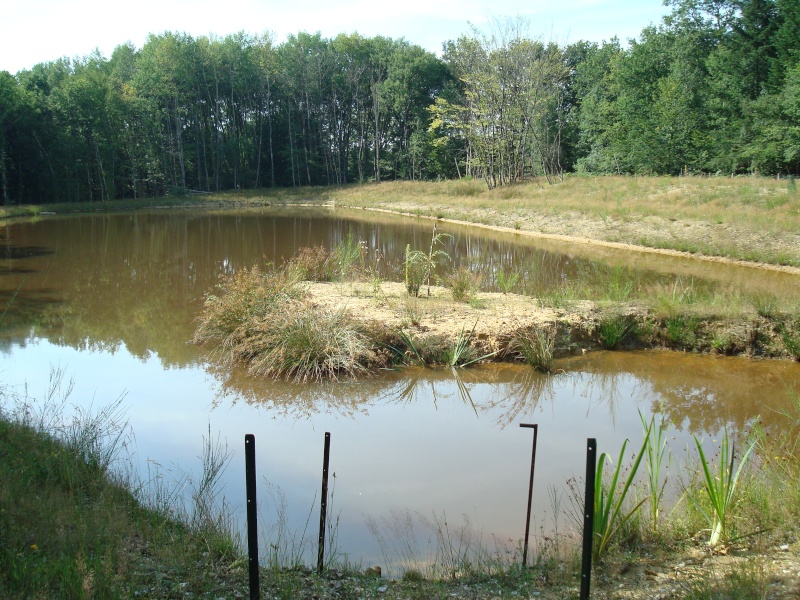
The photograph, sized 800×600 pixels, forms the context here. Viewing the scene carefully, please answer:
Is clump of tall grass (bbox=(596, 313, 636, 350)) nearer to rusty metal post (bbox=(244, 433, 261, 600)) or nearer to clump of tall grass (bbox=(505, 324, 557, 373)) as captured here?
clump of tall grass (bbox=(505, 324, 557, 373))

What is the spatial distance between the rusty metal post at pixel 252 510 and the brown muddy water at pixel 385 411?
1305mm

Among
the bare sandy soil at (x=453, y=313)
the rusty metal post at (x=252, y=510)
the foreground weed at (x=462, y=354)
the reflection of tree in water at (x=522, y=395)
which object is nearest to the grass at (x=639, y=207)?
the bare sandy soil at (x=453, y=313)

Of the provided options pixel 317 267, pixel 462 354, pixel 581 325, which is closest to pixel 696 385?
pixel 581 325

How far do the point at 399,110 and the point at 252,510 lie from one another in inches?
2236

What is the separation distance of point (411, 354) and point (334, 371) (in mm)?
1191

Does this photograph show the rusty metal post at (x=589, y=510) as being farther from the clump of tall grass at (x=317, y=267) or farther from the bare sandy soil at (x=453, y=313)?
the clump of tall grass at (x=317, y=267)

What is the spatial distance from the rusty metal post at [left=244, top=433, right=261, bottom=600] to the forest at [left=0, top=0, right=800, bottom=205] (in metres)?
32.3

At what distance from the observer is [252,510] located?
3166mm

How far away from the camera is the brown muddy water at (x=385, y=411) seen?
5.41 metres

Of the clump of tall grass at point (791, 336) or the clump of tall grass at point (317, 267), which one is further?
the clump of tall grass at point (317, 267)

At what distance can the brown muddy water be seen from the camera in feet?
17.7

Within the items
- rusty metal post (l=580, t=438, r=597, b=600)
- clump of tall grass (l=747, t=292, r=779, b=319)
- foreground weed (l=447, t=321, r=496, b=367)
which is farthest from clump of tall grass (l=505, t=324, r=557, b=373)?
rusty metal post (l=580, t=438, r=597, b=600)

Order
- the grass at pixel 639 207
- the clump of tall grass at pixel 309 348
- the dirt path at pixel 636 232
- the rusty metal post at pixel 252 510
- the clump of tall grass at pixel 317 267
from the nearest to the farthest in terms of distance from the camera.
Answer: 1. the rusty metal post at pixel 252 510
2. the clump of tall grass at pixel 309 348
3. the clump of tall grass at pixel 317 267
4. the dirt path at pixel 636 232
5. the grass at pixel 639 207

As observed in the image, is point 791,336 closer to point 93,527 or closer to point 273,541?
point 273,541
